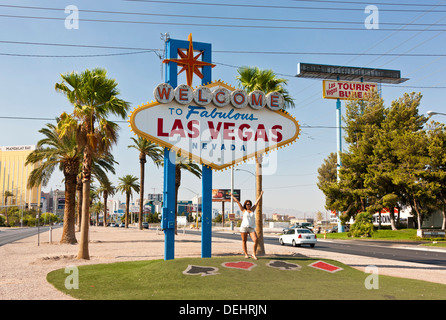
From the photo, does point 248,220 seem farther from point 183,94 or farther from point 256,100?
point 183,94

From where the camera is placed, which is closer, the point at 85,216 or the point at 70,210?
the point at 85,216

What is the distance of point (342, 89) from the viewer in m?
62.6

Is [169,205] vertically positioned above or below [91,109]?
below

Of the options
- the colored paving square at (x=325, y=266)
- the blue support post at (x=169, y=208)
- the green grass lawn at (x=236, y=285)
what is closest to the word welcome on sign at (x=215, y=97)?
the blue support post at (x=169, y=208)

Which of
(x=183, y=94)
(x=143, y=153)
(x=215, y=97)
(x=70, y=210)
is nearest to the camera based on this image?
(x=183, y=94)

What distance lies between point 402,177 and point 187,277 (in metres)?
37.7

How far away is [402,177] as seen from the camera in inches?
1641

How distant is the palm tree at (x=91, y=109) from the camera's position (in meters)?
18.3

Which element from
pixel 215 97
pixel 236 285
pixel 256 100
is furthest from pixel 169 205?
pixel 236 285

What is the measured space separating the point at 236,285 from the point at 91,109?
41.2 feet

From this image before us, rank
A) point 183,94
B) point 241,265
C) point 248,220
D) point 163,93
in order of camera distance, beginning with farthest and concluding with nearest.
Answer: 1. point 183,94
2. point 163,93
3. point 248,220
4. point 241,265

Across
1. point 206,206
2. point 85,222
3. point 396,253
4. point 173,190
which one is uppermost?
point 173,190
